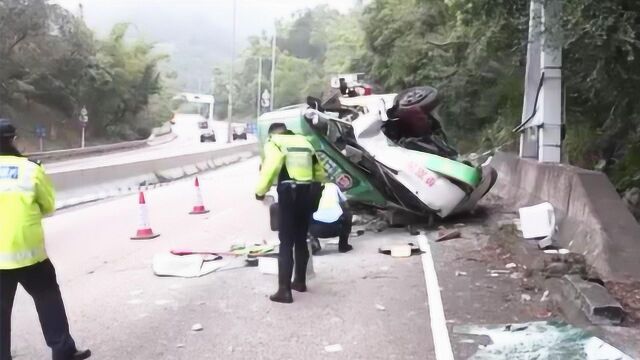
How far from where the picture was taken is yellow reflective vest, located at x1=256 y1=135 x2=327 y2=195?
6.43 metres

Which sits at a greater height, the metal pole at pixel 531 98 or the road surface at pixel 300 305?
the metal pole at pixel 531 98

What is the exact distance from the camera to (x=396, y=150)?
9.96 meters

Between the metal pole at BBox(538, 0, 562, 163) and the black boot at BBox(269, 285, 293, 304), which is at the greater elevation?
the metal pole at BBox(538, 0, 562, 163)

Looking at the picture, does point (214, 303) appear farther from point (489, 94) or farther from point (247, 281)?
point (489, 94)

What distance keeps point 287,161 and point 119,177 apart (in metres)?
15.5

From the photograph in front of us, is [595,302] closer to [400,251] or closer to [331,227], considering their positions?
[400,251]

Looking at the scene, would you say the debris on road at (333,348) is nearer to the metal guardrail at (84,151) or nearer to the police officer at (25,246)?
the police officer at (25,246)

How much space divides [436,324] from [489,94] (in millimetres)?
15507

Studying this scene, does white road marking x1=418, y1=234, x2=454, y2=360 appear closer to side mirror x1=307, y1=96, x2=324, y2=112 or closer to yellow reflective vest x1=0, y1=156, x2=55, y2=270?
yellow reflective vest x1=0, y1=156, x2=55, y2=270

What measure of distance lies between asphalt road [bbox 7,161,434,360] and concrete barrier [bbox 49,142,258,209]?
769 cm

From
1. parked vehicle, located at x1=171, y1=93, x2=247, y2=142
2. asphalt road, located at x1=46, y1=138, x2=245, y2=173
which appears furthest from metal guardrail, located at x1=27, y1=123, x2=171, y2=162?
parked vehicle, located at x1=171, y1=93, x2=247, y2=142

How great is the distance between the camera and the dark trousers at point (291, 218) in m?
6.34

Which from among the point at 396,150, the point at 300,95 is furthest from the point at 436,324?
the point at 300,95

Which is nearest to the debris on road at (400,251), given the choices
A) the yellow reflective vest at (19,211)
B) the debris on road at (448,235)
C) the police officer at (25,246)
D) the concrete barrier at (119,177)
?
the debris on road at (448,235)
